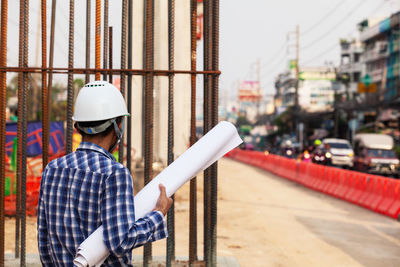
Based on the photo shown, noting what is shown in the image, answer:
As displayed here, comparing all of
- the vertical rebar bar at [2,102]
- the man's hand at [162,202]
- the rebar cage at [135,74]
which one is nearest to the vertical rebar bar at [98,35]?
the rebar cage at [135,74]

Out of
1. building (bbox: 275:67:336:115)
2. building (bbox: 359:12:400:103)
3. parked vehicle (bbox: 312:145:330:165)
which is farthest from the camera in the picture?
building (bbox: 275:67:336:115)

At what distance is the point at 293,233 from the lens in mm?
10625

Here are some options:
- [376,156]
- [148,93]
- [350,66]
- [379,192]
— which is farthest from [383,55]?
[148,93]

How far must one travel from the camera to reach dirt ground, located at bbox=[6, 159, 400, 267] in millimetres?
8328

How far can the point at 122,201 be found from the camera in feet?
7.39

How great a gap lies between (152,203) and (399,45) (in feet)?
219

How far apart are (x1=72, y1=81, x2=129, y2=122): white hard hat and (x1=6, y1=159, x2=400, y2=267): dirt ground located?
5.64 metres

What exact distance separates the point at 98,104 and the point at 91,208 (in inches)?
18.1

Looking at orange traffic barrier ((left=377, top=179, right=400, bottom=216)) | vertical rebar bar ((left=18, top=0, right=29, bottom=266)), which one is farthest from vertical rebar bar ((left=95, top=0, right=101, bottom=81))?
orange traffic barrier ((left=377, top=179, right=400, bottom=216))

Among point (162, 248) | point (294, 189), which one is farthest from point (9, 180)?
point (294, 189)

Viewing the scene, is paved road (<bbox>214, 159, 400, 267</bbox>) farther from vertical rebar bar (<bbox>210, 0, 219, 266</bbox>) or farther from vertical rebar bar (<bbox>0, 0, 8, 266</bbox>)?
vertical rebar bar (<bbox>0, 0, 8, 266</bbox>)

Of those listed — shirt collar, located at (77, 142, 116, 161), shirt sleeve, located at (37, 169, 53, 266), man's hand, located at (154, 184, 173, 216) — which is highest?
shirt collar, located at (77, 142, 116, 161)

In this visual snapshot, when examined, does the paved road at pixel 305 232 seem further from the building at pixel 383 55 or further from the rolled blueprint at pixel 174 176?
the building at pixel 383 55

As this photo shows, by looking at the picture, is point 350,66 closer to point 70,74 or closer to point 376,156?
point 376,156
